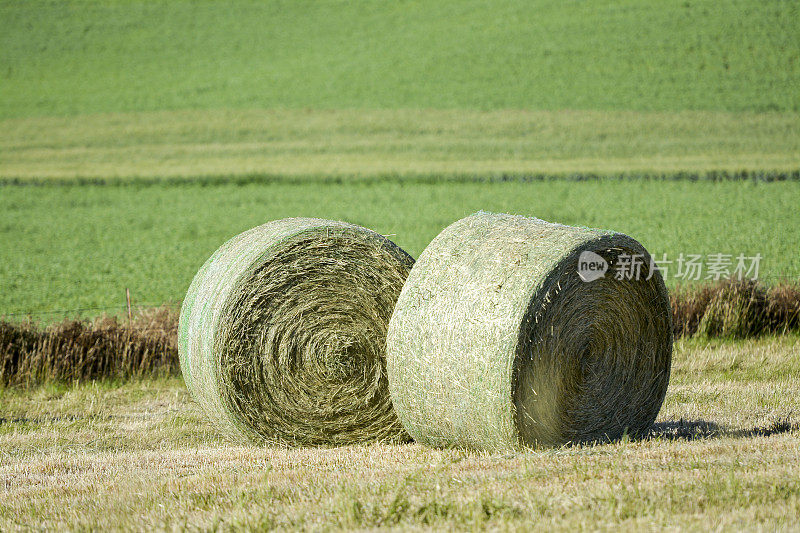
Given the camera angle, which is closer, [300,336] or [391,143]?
[300,336]

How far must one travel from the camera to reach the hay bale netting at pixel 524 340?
6.33 meters

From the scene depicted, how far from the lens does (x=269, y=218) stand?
21.0 metres

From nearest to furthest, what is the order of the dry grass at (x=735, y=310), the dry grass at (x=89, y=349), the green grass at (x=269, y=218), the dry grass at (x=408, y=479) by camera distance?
the dry grass at (x=408, y=479) → the dry grass at (x=89, y=349) → the dry grass at (x=735, y=310) → the green grass at (x=269, y=218)

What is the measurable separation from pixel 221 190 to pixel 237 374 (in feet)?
60.1

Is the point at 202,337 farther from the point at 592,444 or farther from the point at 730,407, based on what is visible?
the point at 730,407

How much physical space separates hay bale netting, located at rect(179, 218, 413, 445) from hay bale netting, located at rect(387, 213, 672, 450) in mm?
614

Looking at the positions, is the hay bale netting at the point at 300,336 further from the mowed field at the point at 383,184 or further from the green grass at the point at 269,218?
the green grass at the point at 269,218

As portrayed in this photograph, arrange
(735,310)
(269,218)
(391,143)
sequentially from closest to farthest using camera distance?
1. (735,310)
2. (269,218)
3. (391,143)

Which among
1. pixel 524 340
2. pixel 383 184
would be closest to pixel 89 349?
pixel 524 340

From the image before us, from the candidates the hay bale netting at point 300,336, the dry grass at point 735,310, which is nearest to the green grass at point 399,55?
the dry grass at point 735,310

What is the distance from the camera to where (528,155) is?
28.6 metres

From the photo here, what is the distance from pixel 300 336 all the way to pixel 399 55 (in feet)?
114

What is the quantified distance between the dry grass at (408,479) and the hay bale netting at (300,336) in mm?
299

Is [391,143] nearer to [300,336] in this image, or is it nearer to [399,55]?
→ [399,55]
